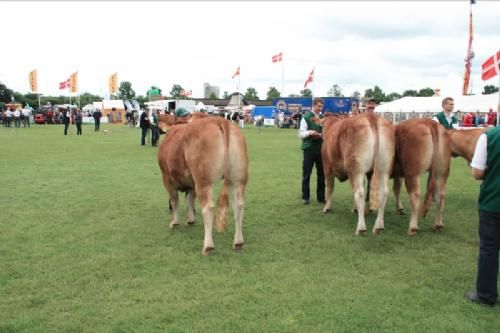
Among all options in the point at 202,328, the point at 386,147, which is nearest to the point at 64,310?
the point at 202,328

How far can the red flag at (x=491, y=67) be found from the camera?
10531mm

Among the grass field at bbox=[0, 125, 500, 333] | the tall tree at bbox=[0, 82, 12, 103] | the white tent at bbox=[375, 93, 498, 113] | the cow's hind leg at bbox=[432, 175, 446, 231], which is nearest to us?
the grass field at bbox=[0, 125, 500, 333]

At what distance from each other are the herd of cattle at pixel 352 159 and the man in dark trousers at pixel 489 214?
2278 millimetres

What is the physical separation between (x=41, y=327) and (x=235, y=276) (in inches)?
82.2

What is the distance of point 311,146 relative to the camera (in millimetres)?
9258

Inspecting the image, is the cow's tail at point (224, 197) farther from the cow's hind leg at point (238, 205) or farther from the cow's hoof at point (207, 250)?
the cow's hoof at point (207, 250)

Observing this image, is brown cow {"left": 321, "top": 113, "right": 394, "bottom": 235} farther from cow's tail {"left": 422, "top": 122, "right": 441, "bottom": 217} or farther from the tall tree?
the tall tree

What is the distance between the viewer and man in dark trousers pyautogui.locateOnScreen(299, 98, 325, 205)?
9031 millimetres

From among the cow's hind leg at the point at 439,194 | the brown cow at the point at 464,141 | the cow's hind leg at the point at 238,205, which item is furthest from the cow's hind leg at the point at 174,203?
the brown cow at the point at 464,141

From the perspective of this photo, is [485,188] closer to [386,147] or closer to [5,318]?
[386,147]

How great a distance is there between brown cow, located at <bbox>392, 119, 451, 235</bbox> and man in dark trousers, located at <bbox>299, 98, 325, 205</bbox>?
7.28ft

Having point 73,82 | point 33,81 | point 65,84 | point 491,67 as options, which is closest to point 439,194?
point 491,67

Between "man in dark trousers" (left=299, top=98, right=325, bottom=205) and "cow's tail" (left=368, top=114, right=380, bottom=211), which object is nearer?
"cow's tail" (left=368, top=114, right=380, bottom=211)

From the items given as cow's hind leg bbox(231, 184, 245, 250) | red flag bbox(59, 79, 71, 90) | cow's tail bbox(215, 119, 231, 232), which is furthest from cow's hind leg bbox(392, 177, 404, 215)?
red flag bbox(59, 79, 71, 90)
